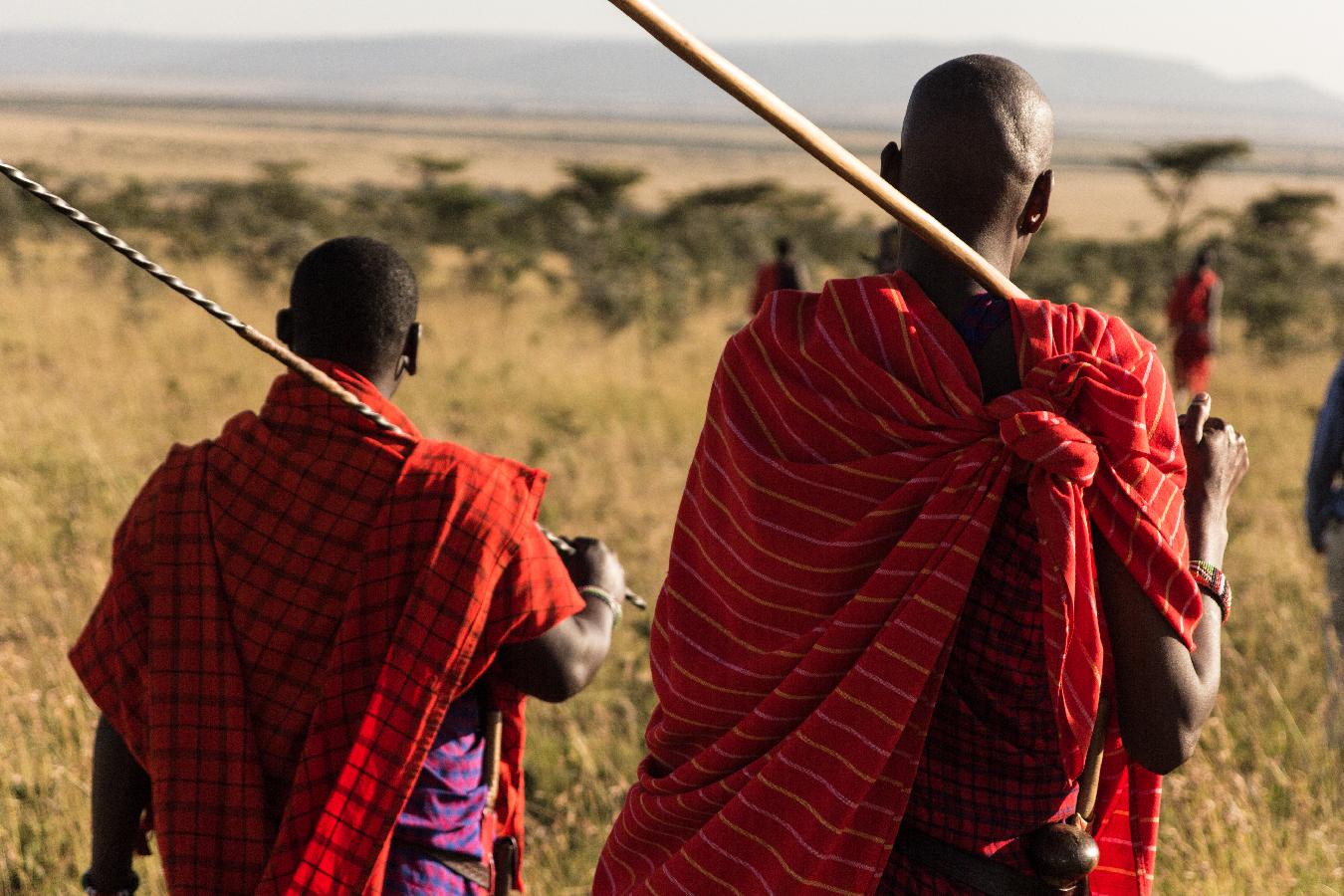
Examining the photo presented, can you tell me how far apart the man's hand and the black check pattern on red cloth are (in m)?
0.30

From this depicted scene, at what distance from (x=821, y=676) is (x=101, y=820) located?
1348mm

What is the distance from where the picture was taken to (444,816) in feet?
7.82

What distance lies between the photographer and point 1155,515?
1.78m

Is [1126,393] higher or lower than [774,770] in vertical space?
higher

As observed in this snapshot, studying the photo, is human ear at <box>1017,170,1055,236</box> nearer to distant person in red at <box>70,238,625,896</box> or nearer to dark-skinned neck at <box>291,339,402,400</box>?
distant person in red at <box>70,238,625,896</box>

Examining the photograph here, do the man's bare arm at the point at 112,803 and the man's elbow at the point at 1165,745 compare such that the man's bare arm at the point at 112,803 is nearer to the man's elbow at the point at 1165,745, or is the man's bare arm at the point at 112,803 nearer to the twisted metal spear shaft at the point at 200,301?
the twisted metal spear shaft at the point at 200,301

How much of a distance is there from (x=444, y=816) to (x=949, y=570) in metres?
1.05

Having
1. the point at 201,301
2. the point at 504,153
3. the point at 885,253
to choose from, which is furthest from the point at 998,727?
the point at 504,153

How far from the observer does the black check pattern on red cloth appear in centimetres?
182

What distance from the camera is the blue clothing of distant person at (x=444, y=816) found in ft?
7.72

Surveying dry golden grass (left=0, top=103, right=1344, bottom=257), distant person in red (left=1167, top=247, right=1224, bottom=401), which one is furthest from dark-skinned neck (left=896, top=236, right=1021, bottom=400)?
dry golden grass (left=0, top=103, right=1344, bottom=257)

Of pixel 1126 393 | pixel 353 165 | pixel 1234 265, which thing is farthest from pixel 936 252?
pixel 353 165

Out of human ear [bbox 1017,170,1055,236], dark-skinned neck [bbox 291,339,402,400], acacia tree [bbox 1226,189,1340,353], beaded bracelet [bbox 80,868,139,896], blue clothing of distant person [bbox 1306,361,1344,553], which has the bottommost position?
acacia tree [bbox 1226,189,1340,353]

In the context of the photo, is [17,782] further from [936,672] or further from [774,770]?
[936,672]
